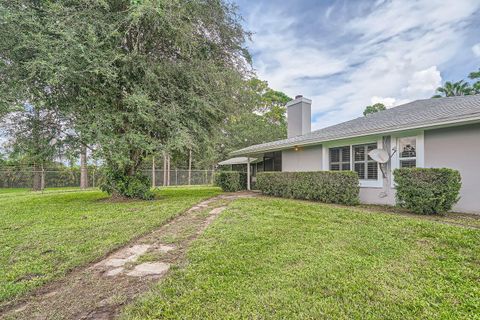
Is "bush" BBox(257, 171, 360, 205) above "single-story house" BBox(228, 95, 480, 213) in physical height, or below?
below

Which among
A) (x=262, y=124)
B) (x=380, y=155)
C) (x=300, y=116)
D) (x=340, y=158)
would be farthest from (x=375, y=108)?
(x=380, y=155)

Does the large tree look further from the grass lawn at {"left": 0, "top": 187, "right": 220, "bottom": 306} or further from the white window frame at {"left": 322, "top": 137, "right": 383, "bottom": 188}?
the white window frame at {"left": 322, "top": 137, "right": 383, "bottom": 188}

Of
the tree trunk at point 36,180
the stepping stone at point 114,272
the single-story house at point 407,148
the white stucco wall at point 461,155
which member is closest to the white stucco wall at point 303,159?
the single-story house at point 407,148

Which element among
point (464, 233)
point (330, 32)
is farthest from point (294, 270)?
point (330, 32)

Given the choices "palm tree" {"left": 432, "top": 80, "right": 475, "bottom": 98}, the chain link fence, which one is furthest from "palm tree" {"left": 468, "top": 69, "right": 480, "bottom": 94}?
the chain link fence

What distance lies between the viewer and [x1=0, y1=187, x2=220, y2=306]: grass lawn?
3080 millimetres

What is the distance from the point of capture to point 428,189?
566cm

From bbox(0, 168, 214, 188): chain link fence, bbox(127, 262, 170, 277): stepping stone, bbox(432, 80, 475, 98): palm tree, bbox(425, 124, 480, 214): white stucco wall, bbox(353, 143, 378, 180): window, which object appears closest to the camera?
bbox(127, 262, 170, 277): stepping stone

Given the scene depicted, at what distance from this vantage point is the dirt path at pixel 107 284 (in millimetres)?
2293

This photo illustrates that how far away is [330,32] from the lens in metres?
11.1

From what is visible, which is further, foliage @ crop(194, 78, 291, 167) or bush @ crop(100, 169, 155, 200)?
foliage @ crop(194, 78, 291, 167)

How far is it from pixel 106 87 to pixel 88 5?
246 cm

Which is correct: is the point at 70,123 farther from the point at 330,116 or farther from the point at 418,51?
the point at 330,116

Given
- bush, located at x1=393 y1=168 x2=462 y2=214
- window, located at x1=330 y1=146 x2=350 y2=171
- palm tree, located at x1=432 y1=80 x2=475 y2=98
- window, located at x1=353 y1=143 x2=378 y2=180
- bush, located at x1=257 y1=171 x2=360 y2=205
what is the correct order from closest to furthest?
1. bush, located at x1=393 y1=168 x2=462 y2=214
2. bush, located at x1=257 y1=171 x2=360 y2=205
3. window, located at x1=353 y1=143 x2=378 y2=180
4. window, located at x1=330 y1=146 x2=350 y2=171
5. palm tree, located at x1=432 y1=80 x2=475 y2=98
